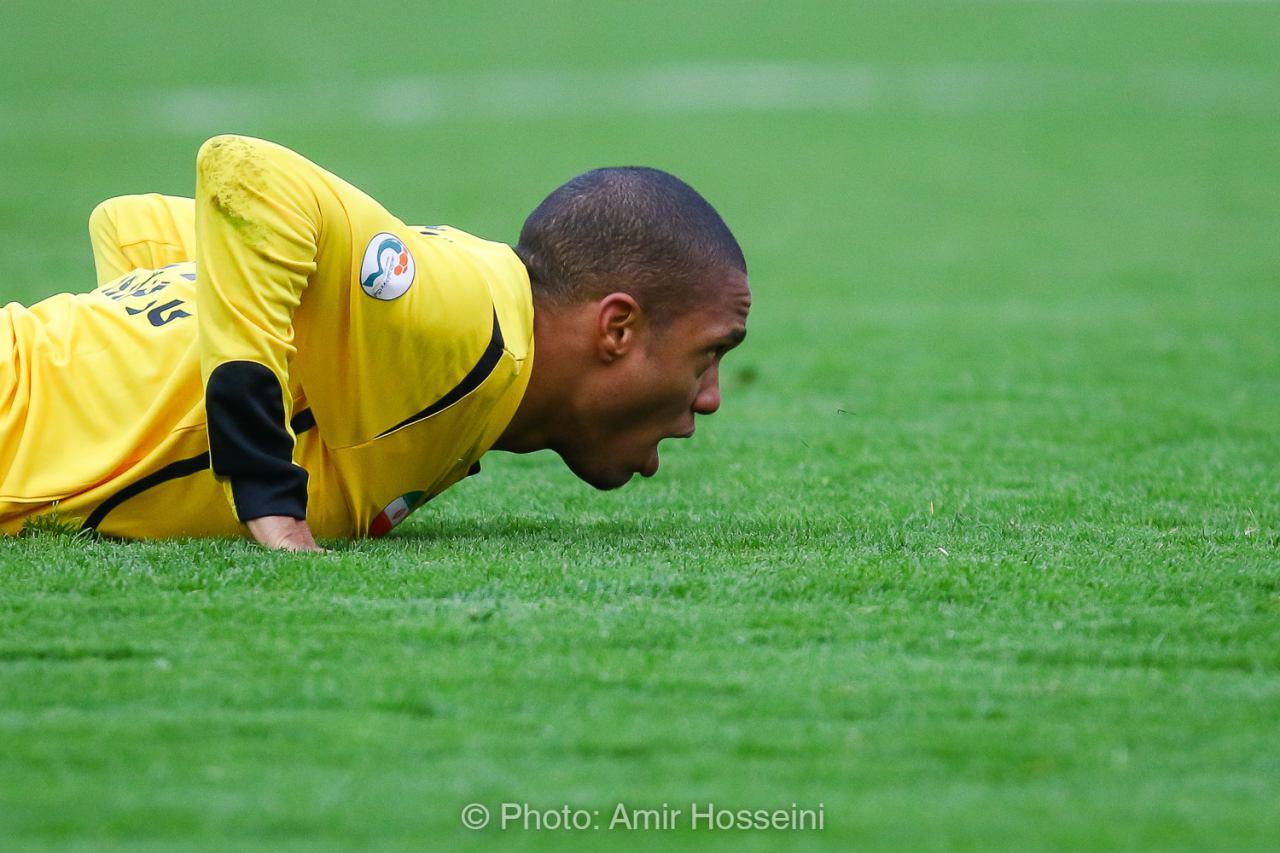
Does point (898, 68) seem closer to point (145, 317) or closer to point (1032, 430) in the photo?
point (1032, 430)

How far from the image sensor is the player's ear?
3.95 m

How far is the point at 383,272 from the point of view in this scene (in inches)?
149

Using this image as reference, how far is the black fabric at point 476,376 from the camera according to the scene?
387cm

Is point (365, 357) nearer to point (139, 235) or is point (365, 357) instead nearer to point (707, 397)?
point (707, 397)

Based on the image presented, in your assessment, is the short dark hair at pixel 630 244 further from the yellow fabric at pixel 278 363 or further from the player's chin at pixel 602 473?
the player's chin at pixel 602 473

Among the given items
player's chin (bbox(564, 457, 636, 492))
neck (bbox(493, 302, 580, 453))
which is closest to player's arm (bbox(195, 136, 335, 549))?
neck (bbox(493, 302, 580, 453))

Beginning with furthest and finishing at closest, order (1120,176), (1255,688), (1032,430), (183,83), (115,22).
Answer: (115,22) < (183,83) < (1120,176) < (1032,430) < (1255,688)

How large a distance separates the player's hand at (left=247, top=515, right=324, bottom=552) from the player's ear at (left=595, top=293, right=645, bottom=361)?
771mm

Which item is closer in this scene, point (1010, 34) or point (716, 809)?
point (716, 809)

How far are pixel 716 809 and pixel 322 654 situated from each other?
92 centimetres

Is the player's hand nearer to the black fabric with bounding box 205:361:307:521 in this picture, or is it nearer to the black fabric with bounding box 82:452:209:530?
the black fabric with bounding box 205:361:307:521

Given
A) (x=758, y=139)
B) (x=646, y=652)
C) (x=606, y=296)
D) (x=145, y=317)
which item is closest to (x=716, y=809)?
(x=646, y=652)

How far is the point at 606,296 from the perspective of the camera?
396 centimetres

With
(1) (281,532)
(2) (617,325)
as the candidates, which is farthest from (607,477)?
(1) (281,532)
